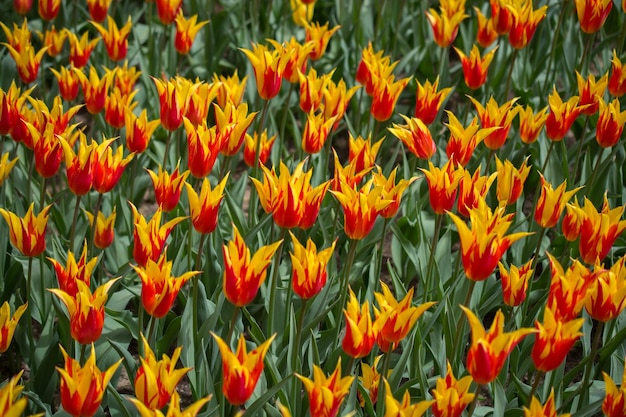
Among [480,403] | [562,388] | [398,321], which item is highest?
[398,321]

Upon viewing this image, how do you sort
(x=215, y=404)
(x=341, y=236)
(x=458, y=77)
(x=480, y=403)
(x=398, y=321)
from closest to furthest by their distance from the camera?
(x=398, y=321)
(x=215, y=404)
(x=480, y=403)
(x=341, y=236)
(x=458, y=77)

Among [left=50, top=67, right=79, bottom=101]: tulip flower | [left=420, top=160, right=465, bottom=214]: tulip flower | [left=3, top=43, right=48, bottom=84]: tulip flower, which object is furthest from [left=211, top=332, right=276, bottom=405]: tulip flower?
[left=3, top=43, right=48, bottom=84]: tulip flower

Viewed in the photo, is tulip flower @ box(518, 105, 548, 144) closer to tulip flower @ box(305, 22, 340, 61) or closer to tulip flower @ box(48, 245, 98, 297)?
tulip flower @ box(305, 22, 340, 61)

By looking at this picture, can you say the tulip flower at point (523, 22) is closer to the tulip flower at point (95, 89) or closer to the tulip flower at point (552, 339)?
the tulip flower at point (95, 89)

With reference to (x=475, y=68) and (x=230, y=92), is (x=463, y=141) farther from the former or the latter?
(x=230, y=92)

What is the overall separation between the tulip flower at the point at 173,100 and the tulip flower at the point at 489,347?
1.24m

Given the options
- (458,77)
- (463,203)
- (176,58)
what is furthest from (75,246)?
(458,77)

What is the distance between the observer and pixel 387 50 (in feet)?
14.4

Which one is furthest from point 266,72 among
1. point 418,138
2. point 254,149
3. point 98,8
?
point 98,8

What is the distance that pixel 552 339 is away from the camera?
1922mm

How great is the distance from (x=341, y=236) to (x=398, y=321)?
112cm

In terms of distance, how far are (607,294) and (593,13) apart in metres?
1.55

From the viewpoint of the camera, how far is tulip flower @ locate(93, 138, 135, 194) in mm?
2443

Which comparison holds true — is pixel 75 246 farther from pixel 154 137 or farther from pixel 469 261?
pixel 469 261
